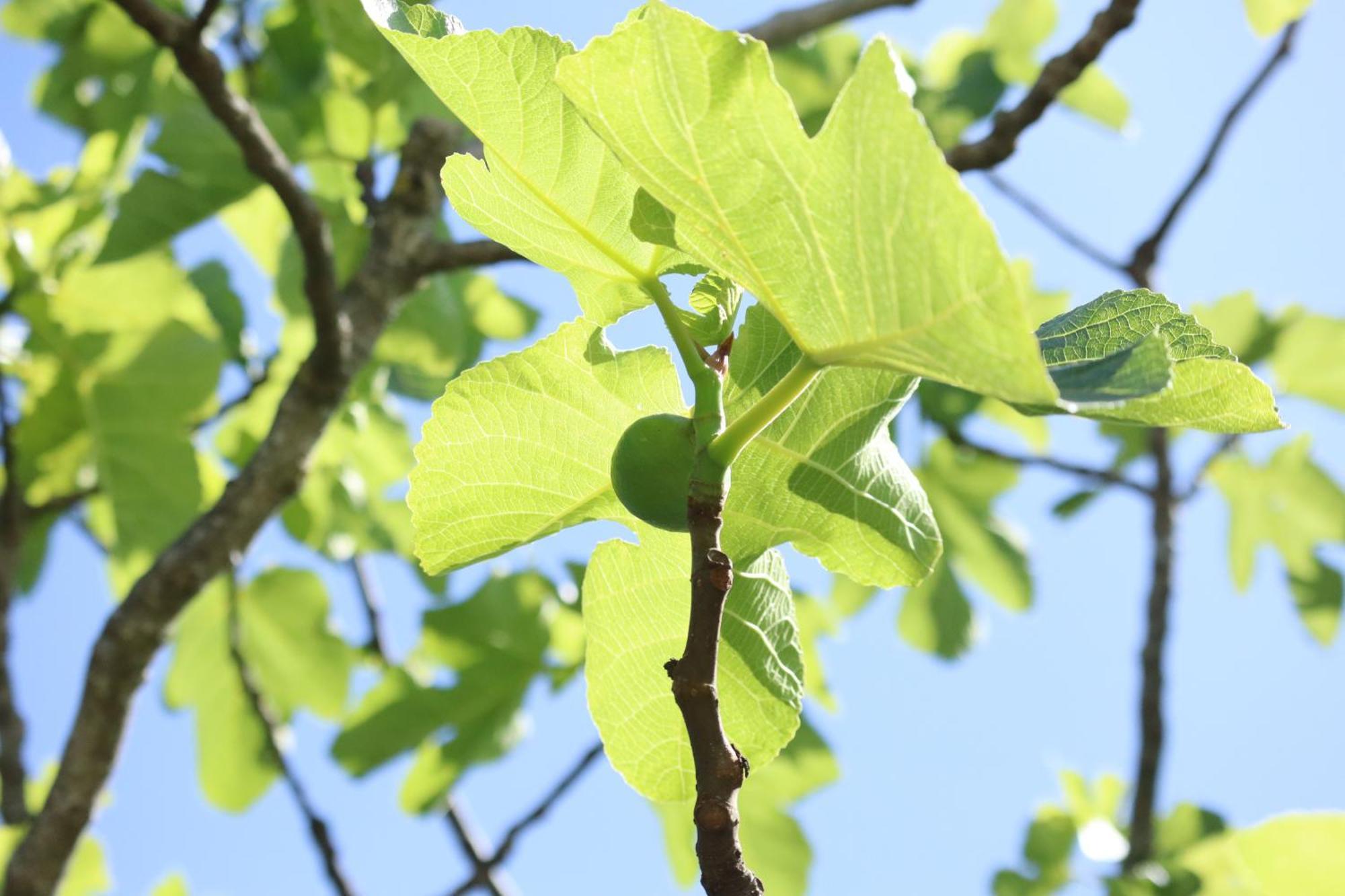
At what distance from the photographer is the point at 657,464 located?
682 mm

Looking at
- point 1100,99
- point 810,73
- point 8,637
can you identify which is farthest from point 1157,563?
point 8,637

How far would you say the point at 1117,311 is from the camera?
2.33 feet

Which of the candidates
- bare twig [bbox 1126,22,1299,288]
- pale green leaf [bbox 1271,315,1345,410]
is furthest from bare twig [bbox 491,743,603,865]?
pale green leaf [bbox 1271,315,1345,410]

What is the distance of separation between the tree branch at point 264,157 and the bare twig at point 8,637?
3.17 ft

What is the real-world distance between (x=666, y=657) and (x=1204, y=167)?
5.31ft

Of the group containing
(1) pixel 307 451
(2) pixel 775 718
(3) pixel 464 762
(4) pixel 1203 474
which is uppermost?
(2) pixel 775 718

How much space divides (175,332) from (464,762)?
100 cm

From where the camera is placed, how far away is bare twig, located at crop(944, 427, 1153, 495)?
7.88 ft

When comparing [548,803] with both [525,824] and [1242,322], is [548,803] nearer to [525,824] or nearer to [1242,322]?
[525,824]

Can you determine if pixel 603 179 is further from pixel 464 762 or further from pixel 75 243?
pixel 75 243

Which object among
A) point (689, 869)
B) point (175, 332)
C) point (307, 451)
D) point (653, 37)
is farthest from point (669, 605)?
point (175, 332)

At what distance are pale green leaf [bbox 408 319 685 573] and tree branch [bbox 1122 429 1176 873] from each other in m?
1.93

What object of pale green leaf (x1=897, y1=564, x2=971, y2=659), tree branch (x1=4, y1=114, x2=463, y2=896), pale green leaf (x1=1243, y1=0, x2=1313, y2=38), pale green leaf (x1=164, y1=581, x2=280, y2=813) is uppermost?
pale green leaf (x1=1243, y1=0, x2=1313, y2=38)

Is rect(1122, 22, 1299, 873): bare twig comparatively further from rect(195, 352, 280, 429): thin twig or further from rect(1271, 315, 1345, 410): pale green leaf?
rect(195, 352, 280, 429): thin twig
